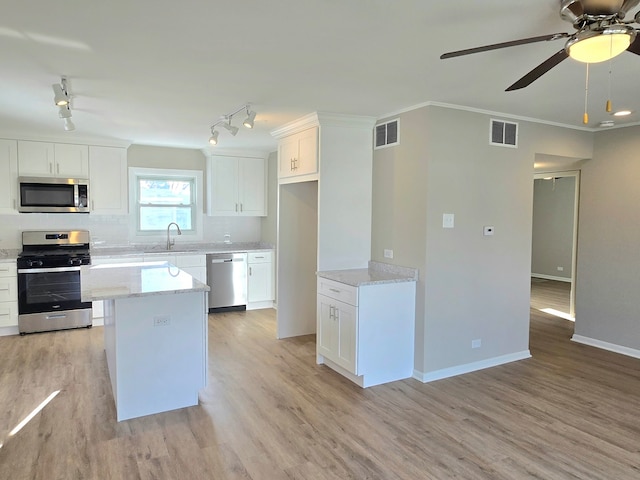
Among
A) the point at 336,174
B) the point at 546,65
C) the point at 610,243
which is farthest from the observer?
the point at 610,243

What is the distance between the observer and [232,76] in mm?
2990

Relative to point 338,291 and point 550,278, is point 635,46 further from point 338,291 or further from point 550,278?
point 550,278

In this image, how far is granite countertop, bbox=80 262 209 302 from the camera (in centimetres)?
293

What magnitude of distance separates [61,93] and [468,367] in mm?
3963

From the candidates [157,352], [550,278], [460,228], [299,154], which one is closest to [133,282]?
[157,352]

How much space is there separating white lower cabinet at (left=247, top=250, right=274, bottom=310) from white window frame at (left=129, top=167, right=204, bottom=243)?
0.97m


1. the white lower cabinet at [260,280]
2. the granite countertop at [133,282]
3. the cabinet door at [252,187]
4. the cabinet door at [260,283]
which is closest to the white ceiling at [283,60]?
the granite countertop at [133,282]

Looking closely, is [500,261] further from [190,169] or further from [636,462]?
[190,169]

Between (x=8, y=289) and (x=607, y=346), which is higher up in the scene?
(x=8, y=289)

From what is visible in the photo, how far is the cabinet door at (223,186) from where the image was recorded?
6.30 meters

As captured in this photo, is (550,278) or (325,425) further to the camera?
(550,278)

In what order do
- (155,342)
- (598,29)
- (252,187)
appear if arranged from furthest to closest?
(252,187), (155,342), (598,29)

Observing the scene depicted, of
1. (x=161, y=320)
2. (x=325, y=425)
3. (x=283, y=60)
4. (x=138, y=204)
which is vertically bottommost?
(x=325, y=425)

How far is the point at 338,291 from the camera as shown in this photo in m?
Answer: 3.88
